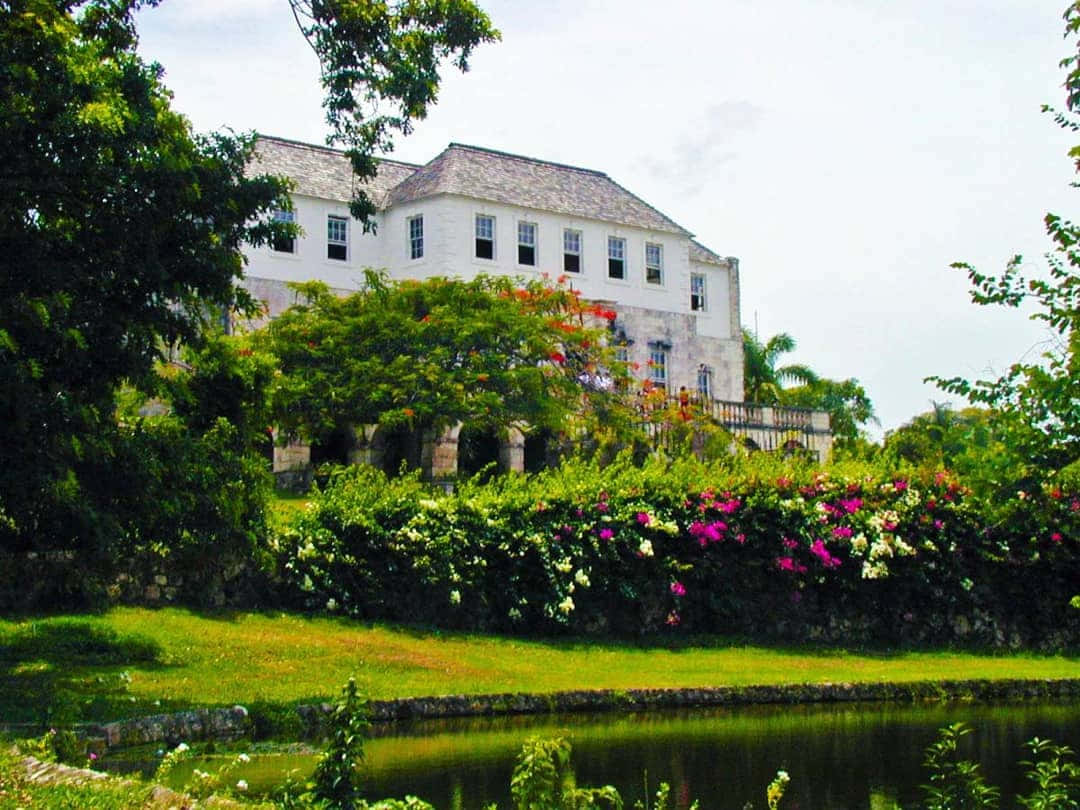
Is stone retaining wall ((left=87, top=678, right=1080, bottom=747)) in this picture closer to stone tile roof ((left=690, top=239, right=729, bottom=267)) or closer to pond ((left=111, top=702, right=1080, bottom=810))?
pond ((left=111, top=702, right=1080, bottom=810))

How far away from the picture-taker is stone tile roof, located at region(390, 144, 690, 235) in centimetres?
5416

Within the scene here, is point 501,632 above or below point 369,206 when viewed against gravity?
below

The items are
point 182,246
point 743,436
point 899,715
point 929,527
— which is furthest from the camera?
point 743,436

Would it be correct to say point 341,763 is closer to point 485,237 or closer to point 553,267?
point 485,237

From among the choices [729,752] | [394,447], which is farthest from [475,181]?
[729,752]

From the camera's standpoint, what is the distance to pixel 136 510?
21.2 metres

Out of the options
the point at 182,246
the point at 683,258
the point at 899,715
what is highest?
the point at 683,258

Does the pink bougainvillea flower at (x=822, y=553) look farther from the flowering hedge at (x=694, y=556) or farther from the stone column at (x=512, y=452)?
the stone column at (x=512, y=452)

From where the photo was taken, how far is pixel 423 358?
142 feet

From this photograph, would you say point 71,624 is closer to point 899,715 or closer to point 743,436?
point 899,715

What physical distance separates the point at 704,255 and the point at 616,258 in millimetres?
6880

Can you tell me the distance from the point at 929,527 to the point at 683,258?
28738 millimetres

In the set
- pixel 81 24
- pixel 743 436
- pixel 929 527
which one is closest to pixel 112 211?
pixel 81 24

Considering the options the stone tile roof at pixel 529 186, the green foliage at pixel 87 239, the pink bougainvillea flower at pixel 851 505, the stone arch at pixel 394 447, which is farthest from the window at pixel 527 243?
the green foliage at pixel 87 239
